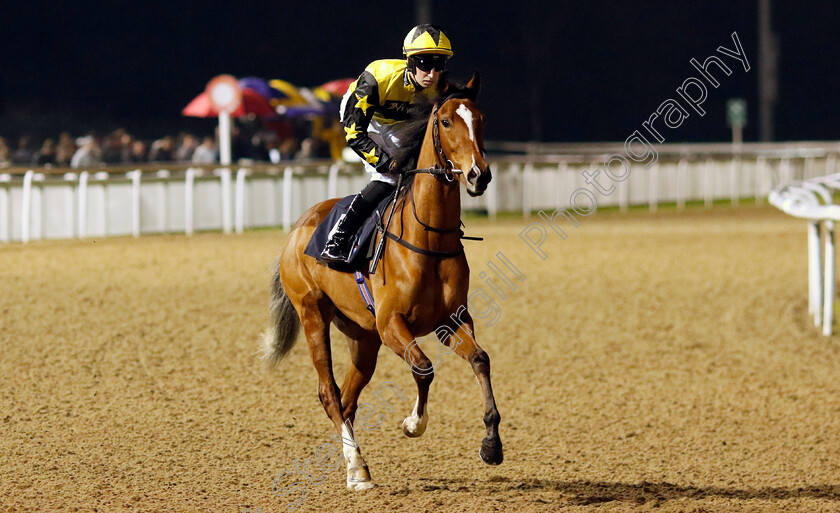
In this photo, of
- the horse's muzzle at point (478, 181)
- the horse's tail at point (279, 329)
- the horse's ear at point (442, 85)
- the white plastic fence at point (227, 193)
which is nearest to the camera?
the horse's muzzle at point (478, 181)

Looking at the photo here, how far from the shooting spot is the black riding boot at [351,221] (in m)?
5.51

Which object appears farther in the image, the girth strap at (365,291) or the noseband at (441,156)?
the girth strap at (365,291)

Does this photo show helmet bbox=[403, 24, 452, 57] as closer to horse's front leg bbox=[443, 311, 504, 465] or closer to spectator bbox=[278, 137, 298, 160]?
horse's front leg bbox=[443, 311, 504, 465]

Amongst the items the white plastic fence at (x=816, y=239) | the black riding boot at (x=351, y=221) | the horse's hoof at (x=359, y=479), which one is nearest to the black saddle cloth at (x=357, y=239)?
the black riding boot at (x=351, y=221)

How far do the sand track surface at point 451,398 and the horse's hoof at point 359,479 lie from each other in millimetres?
58

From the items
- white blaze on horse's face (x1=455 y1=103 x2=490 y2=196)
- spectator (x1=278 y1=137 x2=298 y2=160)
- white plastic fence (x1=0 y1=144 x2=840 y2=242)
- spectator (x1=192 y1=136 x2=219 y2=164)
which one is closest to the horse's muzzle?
white blaze on horse's face (x1=455 y1=103 x2=490 y2=196)

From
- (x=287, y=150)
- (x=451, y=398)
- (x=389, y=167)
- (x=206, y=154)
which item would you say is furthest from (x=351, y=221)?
(x=287, y=150)

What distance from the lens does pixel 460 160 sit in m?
4.74

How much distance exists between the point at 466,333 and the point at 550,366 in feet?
12.4

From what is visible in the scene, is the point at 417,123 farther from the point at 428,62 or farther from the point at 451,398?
the point at 451,398

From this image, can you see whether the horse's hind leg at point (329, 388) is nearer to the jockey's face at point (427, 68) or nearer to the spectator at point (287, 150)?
the jockey's face at point (427, 68)

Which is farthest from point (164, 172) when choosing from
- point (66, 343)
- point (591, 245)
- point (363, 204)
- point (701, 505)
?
point (701, 505)

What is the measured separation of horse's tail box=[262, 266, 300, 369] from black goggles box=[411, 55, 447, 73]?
170cm

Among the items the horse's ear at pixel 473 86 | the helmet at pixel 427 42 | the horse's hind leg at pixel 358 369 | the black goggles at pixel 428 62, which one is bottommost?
the horse's hind leg at pixel 358 369
